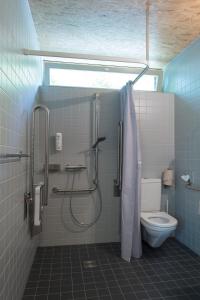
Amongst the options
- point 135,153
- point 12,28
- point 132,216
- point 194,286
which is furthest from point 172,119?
point 12,28

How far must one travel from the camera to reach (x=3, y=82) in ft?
4.35

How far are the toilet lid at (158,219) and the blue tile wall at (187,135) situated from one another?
12.0 inches

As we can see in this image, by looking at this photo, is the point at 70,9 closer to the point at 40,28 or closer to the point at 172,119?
the point at 40,28

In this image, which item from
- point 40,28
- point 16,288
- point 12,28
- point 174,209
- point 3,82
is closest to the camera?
point 3,82

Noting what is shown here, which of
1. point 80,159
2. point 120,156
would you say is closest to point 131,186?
point 120,156

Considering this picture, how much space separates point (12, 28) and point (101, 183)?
2.03 metres

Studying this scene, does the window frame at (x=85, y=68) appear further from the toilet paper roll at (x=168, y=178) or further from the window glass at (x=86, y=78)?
the toilet paper roll at (x=168, y=178)

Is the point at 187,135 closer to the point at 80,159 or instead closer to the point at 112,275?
the point at 80,159

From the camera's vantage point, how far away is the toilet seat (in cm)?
240

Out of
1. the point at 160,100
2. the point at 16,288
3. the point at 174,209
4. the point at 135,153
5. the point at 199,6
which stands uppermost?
the point at 199,6

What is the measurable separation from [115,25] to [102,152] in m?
1.51

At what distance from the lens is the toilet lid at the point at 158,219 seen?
7.93ft

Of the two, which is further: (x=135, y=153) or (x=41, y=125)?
(x=41, y=125)

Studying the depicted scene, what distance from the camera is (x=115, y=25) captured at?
7.79 ft
